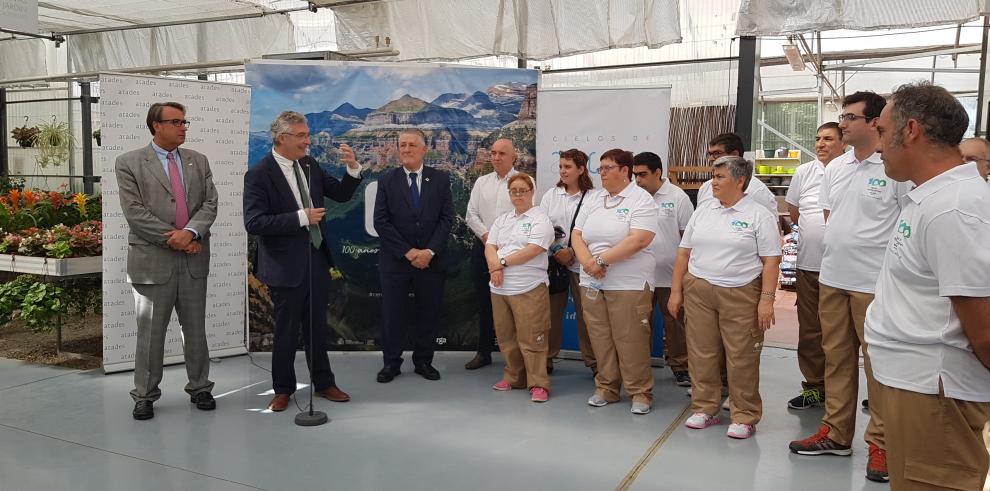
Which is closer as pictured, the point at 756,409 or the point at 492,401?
the point at 756,409

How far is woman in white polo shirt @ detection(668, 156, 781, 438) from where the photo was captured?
12.1ft

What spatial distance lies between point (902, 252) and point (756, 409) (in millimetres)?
2258

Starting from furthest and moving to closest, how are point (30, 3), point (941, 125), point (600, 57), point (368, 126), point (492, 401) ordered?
point (600, 57), point (368, 126), point (30, 3), point (492, 401), point (941, 125)

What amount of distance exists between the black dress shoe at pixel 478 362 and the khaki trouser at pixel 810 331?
86.0 inches

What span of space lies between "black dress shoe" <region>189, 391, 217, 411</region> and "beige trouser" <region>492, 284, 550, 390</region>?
5.90 feet

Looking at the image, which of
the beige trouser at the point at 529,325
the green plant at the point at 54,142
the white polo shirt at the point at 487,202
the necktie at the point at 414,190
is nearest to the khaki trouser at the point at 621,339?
the beige trouser at the point at 529,325

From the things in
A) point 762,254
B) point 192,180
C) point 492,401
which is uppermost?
point 192,180

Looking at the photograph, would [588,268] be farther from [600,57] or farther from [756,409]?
[600,57]

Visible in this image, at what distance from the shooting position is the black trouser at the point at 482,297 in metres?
5.12

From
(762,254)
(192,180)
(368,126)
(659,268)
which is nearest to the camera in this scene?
(762,254)

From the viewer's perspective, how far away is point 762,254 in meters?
3.70

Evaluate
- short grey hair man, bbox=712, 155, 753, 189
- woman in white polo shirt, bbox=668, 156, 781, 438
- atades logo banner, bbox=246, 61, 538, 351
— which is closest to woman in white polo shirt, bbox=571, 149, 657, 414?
woman in white polo shirt, bbox=668, 156, 781, 438

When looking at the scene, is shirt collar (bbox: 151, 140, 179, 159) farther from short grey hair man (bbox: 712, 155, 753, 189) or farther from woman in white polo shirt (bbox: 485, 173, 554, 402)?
short grey hair man (bbox: 712, 155, 753, 189)

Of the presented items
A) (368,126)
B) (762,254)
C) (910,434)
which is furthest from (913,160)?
(368,126)
